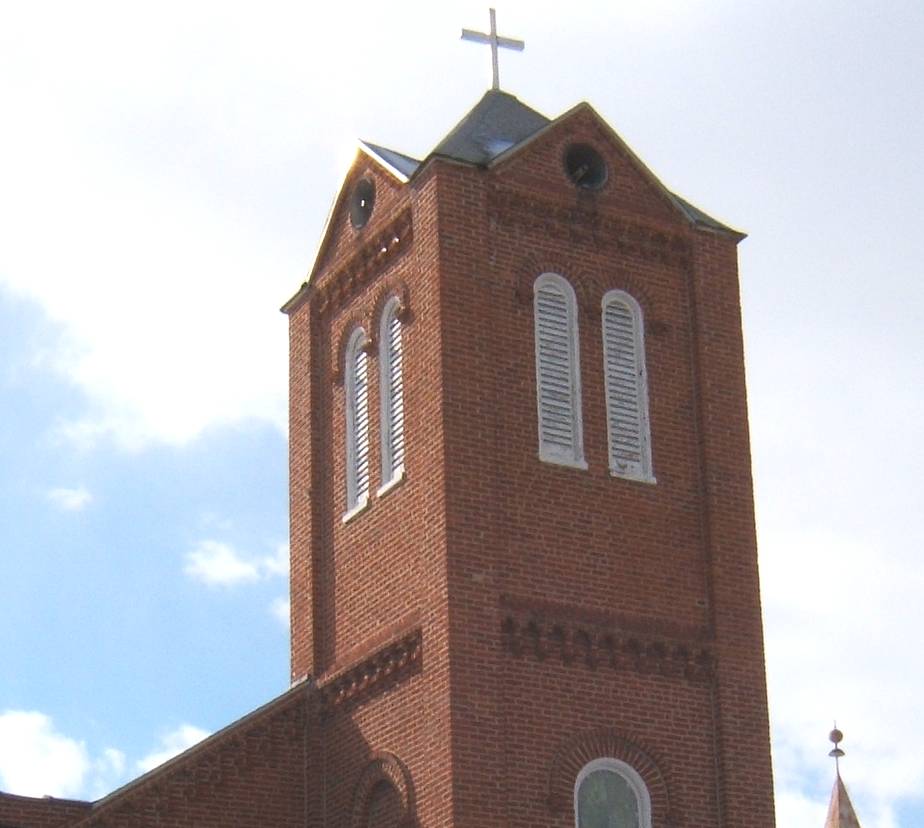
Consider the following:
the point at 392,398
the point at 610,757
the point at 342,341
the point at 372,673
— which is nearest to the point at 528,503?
the point at 392,398

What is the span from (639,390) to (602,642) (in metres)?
3.29

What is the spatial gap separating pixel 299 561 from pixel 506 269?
4.50m

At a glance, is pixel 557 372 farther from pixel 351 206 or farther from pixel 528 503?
pixel 351 206

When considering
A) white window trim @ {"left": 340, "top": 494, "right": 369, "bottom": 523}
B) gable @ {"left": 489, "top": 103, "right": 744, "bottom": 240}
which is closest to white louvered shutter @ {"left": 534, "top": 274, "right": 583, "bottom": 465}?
gable @ {"left": 489, "top": 103, "right": 744, "bottom": 240}

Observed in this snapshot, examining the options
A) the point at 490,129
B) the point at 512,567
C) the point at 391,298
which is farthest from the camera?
the point at 490,129

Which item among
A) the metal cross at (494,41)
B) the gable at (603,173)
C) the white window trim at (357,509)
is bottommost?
the white window trim at (357,509)

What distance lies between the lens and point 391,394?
86.3 ft

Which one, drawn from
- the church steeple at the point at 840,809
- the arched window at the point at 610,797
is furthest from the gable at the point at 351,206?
the church steeple at the point at 840,809

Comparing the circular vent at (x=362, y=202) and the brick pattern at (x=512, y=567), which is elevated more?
the circular vent at (x=362, y=202)

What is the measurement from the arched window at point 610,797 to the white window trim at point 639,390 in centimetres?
338

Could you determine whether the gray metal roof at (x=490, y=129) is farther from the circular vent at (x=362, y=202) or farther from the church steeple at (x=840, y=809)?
the church steeple at (x=840, y=809)

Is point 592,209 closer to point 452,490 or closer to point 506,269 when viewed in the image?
point 506,269

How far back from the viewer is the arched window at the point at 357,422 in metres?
26.6

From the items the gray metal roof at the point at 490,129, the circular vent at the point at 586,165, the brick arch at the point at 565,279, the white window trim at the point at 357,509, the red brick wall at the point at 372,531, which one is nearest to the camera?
the red brick wall at the point at 372,531
